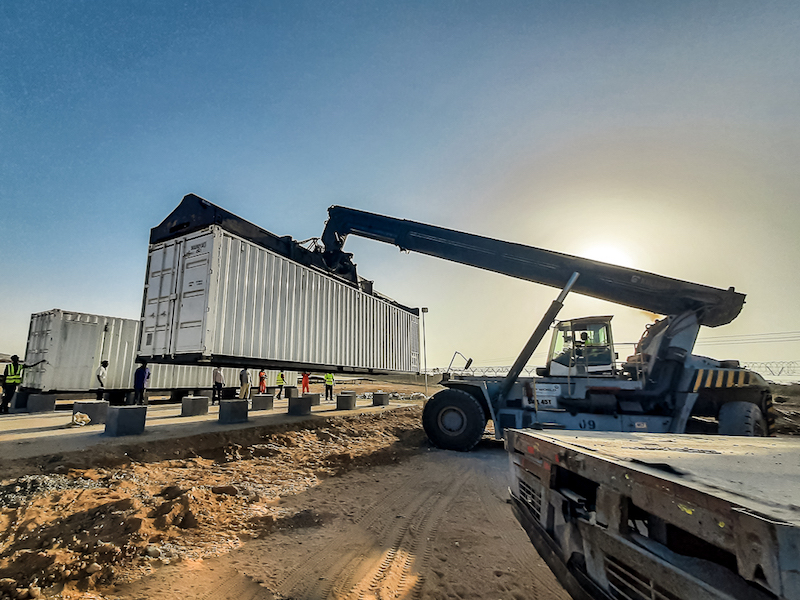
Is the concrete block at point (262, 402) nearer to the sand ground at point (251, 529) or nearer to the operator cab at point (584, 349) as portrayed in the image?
the sand ground at point (251, 529)

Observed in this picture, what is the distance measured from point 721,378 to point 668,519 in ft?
25.4

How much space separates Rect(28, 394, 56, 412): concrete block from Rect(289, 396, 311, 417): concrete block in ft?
28.6

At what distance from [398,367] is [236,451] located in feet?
29.0

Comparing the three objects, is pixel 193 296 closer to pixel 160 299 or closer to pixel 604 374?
pixel 160 299

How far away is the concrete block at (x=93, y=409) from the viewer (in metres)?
9.80

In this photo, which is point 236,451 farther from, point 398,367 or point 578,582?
point 398,367

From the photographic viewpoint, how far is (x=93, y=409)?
389 inches

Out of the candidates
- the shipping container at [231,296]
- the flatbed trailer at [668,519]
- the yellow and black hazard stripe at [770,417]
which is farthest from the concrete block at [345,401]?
the flatbed trailer at [668,519]

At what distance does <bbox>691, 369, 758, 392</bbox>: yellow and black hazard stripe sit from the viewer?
24.1 feet

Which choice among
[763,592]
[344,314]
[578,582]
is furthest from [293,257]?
[763,592]

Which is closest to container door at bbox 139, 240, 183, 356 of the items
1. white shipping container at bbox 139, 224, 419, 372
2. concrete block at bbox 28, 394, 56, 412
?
white shipping container at bbox 139, 224, 419, 372

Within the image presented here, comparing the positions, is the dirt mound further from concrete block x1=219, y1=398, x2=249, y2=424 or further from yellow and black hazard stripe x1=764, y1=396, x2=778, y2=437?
yellow and black hazard stripe x1=764, y1=396, x2=778, y2=437

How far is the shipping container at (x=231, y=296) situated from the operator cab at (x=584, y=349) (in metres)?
6.23

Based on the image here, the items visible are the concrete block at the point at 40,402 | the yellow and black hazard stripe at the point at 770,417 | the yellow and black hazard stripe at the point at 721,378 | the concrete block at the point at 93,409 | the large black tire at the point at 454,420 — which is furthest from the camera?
the concrete block at the point at 40,402
